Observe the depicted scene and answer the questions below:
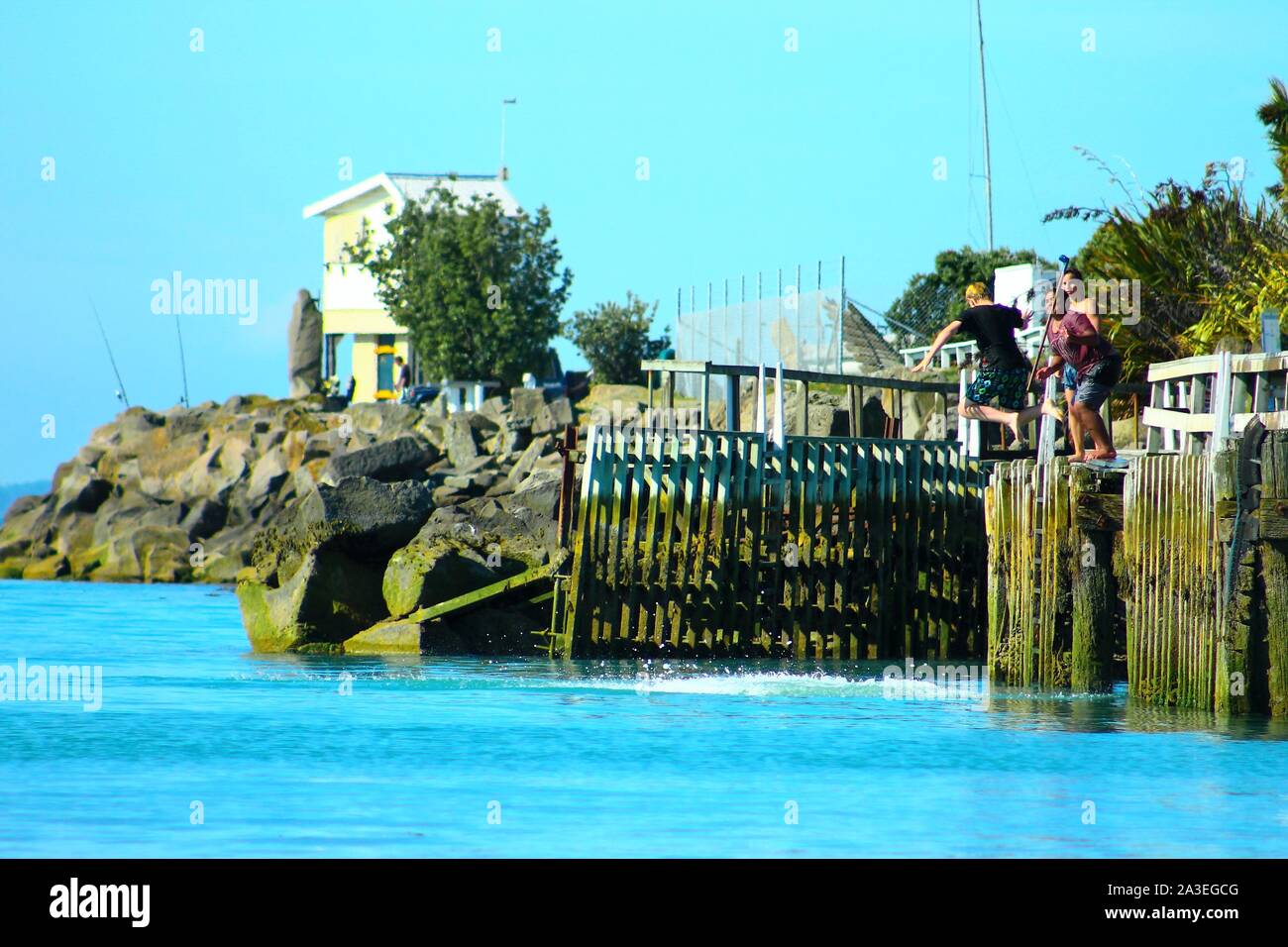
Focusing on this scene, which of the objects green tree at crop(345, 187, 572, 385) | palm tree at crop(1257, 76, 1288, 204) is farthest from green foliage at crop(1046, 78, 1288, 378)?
green tree at crop(345, 187, 572, 385)

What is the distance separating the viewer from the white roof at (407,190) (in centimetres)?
6956

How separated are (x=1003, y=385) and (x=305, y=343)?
57750mm

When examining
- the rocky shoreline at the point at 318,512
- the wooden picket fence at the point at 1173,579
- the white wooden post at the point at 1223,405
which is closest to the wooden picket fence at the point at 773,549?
the rocky shoreline at the point at 318,512

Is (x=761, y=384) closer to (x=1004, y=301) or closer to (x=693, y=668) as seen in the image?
(x=693, y=668)

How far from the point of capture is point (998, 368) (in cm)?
1955

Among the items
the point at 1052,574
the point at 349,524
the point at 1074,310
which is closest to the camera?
the point at 1074,310

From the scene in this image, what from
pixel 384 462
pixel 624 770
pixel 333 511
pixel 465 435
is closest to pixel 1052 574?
pixel 624 770

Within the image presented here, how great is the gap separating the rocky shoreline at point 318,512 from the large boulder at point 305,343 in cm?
302

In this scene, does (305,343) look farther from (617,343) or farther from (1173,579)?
(1173,579)

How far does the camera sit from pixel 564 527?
2556 cm

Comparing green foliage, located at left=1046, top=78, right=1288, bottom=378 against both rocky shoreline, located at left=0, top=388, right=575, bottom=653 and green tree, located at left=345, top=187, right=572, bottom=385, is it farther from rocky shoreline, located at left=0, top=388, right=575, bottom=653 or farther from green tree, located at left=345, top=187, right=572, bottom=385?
green tree, located at left=345, top=187, right=572, bottom=385

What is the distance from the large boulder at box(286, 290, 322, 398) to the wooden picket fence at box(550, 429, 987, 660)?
2019 inches

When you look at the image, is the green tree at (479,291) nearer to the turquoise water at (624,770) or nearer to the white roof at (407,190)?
the white roof at (407,190)
